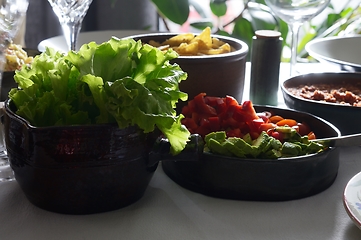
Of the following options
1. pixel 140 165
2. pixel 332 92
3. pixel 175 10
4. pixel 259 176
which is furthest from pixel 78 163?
pixel 175 10

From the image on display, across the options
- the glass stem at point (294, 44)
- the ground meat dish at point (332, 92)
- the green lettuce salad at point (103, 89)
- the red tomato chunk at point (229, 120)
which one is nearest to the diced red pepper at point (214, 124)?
the red tomato chunk at point (229, 120)

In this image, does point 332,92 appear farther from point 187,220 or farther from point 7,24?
point 7,24

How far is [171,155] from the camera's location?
0.62 m

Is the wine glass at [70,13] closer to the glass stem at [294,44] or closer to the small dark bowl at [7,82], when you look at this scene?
the small dark bowl at [7,82]

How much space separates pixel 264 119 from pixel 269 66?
0.24m

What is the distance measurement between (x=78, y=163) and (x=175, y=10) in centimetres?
108

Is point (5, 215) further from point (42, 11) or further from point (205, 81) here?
point (42, 11)

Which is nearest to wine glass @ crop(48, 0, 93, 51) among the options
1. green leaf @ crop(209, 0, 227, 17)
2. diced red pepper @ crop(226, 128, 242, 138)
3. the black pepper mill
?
the black pepper mill

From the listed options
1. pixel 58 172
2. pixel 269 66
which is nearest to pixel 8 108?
pixel 58 172

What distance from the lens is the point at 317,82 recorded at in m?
0.95

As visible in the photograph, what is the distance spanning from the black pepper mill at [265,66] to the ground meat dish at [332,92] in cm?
6

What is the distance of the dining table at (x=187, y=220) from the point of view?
1.87 ft

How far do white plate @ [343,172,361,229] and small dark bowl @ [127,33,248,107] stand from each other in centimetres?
28

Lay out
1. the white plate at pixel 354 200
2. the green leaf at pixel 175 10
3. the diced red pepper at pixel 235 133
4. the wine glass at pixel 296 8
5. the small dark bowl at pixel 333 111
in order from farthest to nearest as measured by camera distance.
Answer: the green leaf at pixel 175 10 → the wine glass at pixel 296 8 → the small dark bowl at pixel 333 111 → the diced red pepper at pixel 235 133 → the white plate at pixel 354 200
